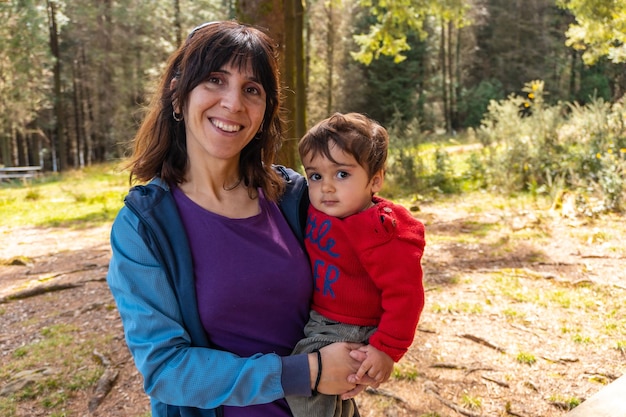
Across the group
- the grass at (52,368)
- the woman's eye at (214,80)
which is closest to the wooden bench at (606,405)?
the woman's eye at (214,80)

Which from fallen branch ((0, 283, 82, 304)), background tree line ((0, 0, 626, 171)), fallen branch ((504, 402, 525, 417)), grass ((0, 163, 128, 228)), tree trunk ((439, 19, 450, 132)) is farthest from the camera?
tree trunk ((439, 19, 450, 132))

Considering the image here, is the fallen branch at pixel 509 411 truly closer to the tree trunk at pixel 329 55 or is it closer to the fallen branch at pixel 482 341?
the fallen branch at pixel 482 341

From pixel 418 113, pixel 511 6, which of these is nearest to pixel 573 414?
pixel 418 113

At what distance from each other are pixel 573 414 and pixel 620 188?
652cm

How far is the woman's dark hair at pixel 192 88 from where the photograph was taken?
1.57 m

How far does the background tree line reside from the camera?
22.7m

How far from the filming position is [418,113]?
85.6 ft

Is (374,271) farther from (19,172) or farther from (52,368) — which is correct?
(19,172)

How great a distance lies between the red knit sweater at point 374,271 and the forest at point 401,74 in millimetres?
6794

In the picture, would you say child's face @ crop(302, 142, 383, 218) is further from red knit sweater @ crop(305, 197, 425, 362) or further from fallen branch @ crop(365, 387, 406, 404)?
fallen branch @ crop(365, 387, 406, 404)

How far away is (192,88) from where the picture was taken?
1583mm

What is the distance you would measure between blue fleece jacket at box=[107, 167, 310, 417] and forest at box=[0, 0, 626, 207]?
23.1 ft

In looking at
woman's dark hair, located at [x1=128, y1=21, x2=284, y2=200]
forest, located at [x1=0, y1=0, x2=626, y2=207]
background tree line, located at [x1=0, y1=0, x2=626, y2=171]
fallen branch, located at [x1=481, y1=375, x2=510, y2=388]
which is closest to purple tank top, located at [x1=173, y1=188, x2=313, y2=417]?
woman's dark hair, located at [x1=128, y1=21, x2=284, y2=200]

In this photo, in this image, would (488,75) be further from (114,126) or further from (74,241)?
(74,241)
